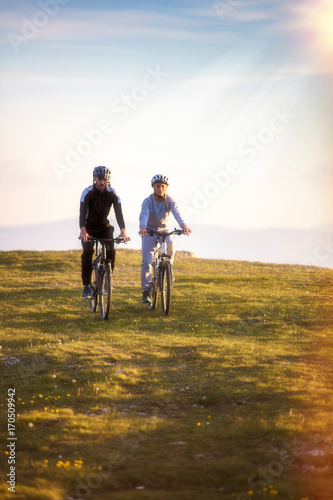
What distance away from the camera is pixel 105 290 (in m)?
16.3

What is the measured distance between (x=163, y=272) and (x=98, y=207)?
8.58 ft

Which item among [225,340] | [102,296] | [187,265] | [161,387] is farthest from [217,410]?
[187,265]

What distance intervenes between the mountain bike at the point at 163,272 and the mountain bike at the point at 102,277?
1.46 meters

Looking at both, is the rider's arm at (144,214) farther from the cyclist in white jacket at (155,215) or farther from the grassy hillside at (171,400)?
the grassy hillside at (171,400)

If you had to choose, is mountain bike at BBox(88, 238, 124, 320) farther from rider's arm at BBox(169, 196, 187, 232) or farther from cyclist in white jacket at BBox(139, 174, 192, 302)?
rider's arm at BBox(169, 196, 187, 232)

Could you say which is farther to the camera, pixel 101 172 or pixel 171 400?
pixel 101 172

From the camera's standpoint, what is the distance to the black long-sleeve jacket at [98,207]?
53.2 feet

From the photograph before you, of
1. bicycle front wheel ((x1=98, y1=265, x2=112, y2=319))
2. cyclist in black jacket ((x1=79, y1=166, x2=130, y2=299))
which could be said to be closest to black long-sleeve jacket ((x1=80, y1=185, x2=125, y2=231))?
cyclist in black jacket ((x1=79, y1=166, x2=130, y2=299))

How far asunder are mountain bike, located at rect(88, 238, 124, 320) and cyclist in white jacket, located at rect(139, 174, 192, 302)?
54.4 inches

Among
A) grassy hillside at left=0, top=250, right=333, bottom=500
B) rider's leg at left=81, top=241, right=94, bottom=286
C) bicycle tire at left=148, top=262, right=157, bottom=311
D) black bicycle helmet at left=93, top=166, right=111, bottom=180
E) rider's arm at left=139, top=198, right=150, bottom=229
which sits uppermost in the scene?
black bicycle helmet at left=93, top=166, right=111, bottom=180

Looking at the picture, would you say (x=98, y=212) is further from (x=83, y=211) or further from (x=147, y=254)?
(x=147, y=254)

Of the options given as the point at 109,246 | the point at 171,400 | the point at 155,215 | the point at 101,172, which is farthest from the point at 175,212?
the point at 171,400

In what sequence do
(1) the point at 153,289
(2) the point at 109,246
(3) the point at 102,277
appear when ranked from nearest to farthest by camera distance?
(3) the point at 102,277 → (2) the point at 109,246 → (1) the point at 153,289

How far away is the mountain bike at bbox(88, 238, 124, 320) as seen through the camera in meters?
16.0
